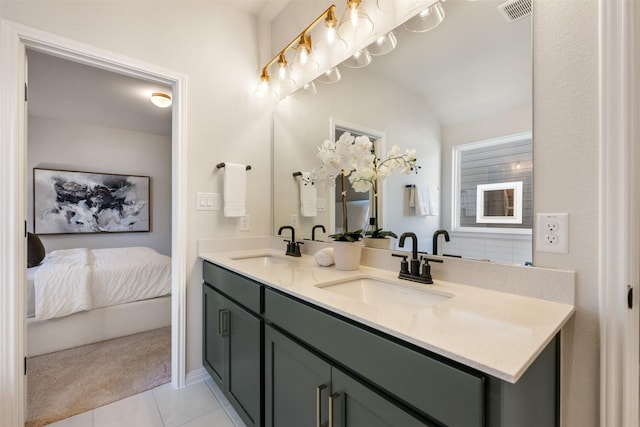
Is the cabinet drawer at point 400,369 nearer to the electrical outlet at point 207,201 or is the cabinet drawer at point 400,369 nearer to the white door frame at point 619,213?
the white door frame at point 619,213

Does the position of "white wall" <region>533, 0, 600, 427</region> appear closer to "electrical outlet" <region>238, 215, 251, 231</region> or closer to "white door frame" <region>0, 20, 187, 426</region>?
"electrical outlet" <region>238, 215, 251, 231</region>

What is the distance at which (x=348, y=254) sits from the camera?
1398 mm

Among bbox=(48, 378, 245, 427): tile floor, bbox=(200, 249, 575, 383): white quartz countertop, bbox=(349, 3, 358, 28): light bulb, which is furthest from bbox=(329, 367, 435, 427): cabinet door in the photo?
bbox=(349, 3, 358, 28): light bulb

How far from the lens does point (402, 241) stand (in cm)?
130

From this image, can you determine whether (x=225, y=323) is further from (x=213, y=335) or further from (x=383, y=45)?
(x=383, y=45)

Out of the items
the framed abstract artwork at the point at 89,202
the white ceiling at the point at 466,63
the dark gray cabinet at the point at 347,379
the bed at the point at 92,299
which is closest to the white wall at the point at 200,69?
the dark gray cabinet at the point at 347,379

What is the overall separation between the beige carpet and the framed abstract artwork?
2.39 m

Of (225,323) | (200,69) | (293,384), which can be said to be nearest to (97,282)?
(225,323)

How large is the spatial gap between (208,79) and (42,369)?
248 cm

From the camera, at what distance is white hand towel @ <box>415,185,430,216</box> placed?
4.22 feet

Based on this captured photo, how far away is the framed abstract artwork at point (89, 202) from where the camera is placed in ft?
12.6

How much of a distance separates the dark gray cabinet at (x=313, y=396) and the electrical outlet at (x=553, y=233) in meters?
0.69

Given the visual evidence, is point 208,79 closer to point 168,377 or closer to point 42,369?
point 168,377

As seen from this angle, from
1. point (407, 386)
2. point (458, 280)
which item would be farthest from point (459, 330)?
point (458, 280)
